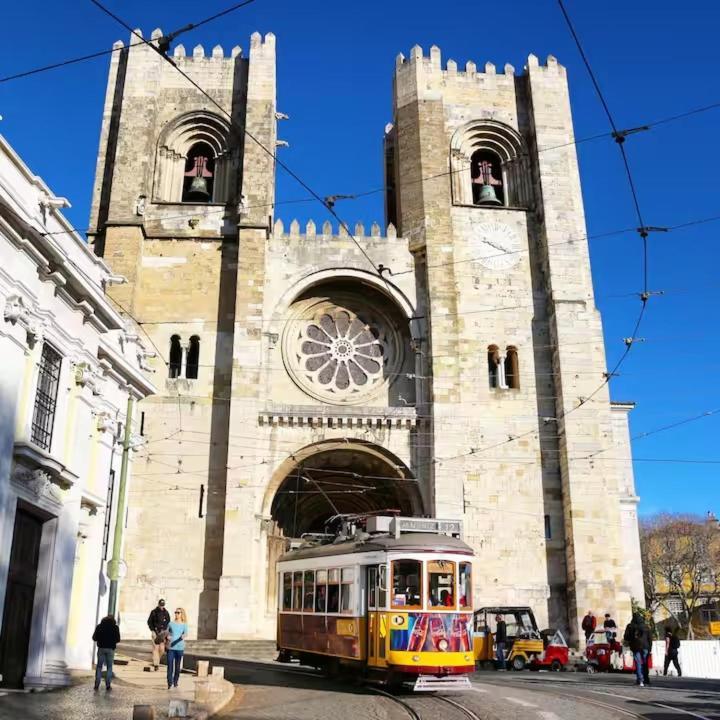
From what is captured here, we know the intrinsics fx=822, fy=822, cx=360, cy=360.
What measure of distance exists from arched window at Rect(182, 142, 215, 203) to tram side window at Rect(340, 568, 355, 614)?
58.2ft

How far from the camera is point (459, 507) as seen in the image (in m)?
23.2

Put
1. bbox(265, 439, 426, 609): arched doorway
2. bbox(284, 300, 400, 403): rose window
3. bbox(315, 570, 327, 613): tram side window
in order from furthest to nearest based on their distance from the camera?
1. bbox(284, 300, 400, 403): rose window
2. bbox(265, 439, 426, 609): arched doorway
3. bbox(315, 570, 327, 613): tram side window

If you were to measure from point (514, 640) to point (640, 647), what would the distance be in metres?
5.06

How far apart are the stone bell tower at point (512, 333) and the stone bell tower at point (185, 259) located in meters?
5.29

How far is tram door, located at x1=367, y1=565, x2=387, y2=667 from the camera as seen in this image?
37.8 feet

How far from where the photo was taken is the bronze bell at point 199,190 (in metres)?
27.2

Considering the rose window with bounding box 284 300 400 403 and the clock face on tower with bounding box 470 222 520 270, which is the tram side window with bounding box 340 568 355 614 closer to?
the rose window with bounding box 284 300 400 403

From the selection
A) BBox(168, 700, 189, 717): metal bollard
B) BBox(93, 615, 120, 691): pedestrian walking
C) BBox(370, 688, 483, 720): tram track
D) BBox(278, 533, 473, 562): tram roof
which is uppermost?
BBox(278, 533, 473, 562): tram roof

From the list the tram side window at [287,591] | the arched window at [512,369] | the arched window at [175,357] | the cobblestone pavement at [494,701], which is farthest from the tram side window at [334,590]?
the arched window at [512,369]

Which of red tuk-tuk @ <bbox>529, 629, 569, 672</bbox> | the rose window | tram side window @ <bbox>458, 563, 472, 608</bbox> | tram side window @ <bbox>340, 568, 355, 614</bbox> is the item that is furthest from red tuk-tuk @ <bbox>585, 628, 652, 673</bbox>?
the rose window

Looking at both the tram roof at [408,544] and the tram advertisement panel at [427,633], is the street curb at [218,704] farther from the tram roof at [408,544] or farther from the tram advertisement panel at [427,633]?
the tram roof at [408,544]

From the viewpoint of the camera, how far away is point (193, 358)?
25016 millimetres

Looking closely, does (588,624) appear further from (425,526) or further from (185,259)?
(185,259)

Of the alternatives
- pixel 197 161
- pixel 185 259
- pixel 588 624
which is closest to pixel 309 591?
pixel 588 624
